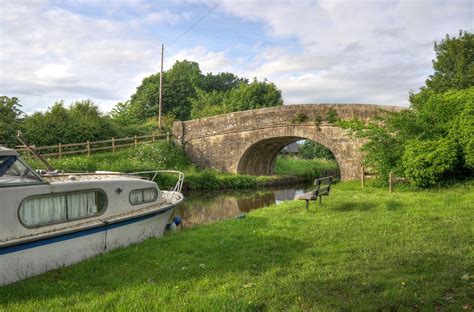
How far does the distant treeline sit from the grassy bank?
8.43ft

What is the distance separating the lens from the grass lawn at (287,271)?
4.01 m

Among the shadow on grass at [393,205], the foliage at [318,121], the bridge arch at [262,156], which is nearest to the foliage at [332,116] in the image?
the foliage at [318,121]

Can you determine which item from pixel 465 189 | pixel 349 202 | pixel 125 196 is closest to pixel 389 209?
pixel 349 202

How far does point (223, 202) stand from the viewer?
15859mm

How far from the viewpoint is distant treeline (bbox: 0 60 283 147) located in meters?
22.8

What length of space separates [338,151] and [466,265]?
46.7 ft

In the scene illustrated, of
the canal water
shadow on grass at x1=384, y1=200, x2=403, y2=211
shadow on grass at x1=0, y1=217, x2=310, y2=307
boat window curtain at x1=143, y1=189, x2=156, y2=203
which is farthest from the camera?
the canal water

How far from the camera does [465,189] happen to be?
10.7 m

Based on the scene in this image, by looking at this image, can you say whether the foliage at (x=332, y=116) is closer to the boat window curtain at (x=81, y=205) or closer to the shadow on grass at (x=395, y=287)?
the boat window curtain at (x=81, y=205)

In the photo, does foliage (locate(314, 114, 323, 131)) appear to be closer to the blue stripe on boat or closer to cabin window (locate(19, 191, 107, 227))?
the blue stripe on boat

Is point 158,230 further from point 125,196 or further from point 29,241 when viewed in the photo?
point 29,241

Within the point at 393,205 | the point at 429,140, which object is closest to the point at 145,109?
the point at 429,140

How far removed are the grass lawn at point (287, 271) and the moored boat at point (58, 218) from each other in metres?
0.30

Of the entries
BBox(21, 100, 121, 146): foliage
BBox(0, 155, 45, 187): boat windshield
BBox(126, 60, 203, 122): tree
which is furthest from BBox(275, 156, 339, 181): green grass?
BBox(0, 155, 45, 187): boat windshield
